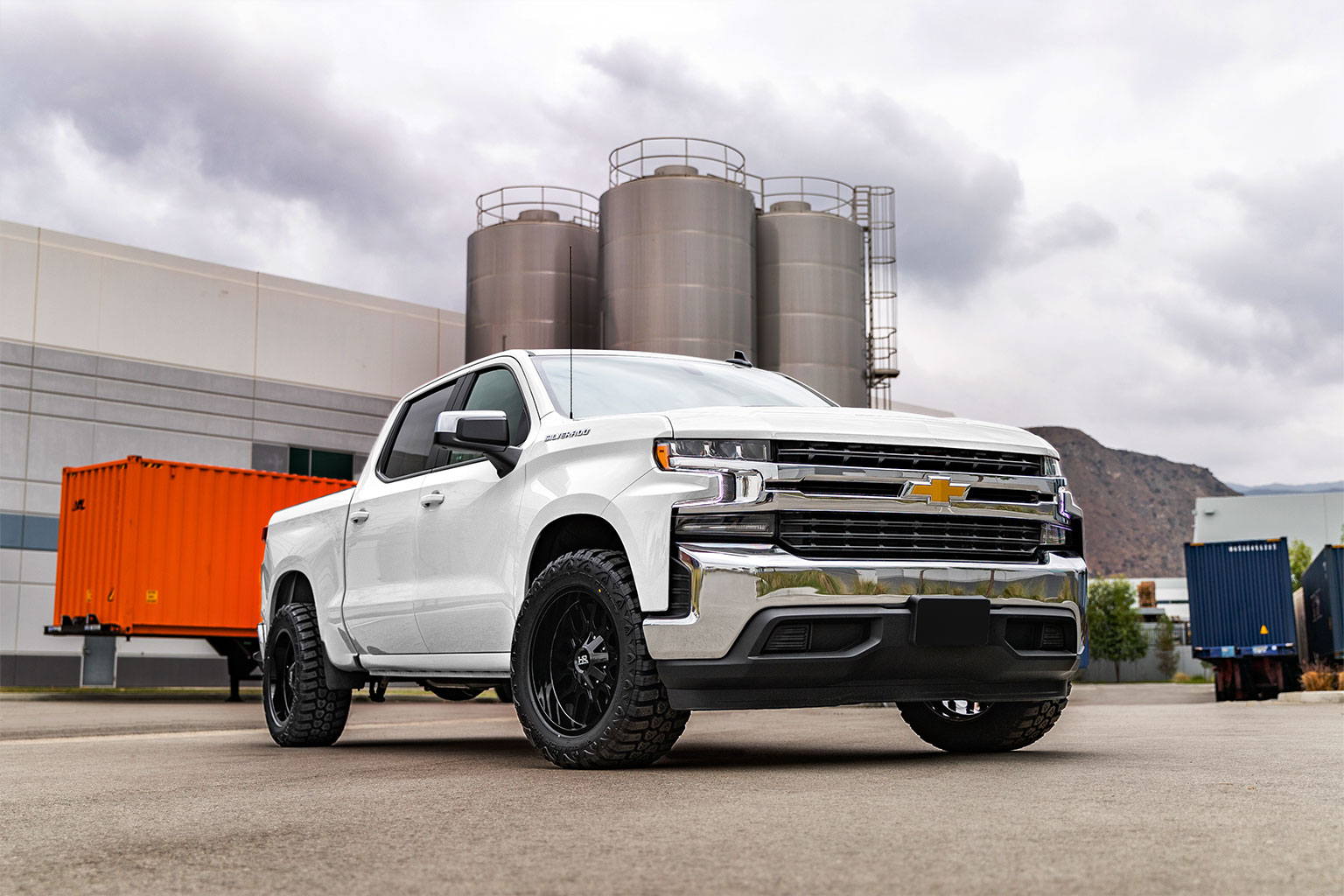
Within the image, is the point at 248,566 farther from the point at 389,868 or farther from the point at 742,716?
the point at 389,868

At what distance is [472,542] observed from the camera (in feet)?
22.3

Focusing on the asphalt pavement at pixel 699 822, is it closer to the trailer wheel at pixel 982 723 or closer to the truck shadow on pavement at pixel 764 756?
the truck shadow on pavement at pixel 764 756

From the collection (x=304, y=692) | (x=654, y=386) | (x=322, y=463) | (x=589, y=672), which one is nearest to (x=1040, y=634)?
(x=589, y=672)

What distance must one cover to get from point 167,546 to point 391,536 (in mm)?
14981

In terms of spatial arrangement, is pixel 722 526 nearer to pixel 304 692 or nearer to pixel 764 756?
pixel 764 756

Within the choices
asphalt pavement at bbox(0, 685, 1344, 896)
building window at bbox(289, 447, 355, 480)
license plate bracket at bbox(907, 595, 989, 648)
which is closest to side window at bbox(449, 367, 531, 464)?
asphalt pavement at bbox(0, 685, 1344, 896)

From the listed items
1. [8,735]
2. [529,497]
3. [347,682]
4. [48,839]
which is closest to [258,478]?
[8,735]

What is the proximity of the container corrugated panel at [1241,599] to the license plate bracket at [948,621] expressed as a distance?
2465cm

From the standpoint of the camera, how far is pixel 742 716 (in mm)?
13594

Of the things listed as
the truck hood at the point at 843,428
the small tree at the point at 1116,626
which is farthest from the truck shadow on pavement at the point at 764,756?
the small tree at the point at 1116,626

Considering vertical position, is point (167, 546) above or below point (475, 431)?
above

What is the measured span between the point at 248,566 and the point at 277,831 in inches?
743

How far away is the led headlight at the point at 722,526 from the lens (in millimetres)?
5551

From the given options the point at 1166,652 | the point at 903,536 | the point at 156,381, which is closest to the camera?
the point at 903,536
